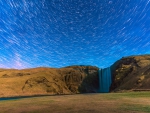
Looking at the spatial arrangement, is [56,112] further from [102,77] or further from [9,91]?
[102,77]

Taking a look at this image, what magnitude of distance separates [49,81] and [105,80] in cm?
4109

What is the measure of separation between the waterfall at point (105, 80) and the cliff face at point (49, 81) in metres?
7.68

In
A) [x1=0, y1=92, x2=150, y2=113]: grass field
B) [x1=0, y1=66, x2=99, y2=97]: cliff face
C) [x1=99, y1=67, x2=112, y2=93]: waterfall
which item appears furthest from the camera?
[x1=99, y1=67, x2=112, y2=93]: waterfall

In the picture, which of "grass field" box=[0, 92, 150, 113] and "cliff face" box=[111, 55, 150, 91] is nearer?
"grass field" box=[0, 92, 150, 113]

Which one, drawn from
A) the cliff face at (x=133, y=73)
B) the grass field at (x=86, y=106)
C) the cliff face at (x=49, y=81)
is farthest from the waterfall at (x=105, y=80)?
the grass field at (x=86, y=106)

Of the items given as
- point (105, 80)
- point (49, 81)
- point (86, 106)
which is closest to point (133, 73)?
point (105, 80)

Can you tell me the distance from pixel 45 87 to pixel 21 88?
14539mm

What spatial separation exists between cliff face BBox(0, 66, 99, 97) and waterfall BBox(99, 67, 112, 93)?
7678 mm

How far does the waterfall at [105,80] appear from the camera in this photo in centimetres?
12488

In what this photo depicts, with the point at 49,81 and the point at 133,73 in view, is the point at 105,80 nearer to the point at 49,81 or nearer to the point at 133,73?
the point at 49,81

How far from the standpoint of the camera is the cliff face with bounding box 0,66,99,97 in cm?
9631

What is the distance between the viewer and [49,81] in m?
114

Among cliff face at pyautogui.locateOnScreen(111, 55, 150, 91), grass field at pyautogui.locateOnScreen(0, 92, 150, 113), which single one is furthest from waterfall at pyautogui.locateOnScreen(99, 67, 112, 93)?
grass field at pyautogui.locateOnScreen(0, 92, 150, 113)

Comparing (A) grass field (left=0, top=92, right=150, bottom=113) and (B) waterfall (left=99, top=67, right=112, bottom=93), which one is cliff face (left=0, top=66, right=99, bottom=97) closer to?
(B) waterfall (left=99, top=67, right=112, bottom=93)
